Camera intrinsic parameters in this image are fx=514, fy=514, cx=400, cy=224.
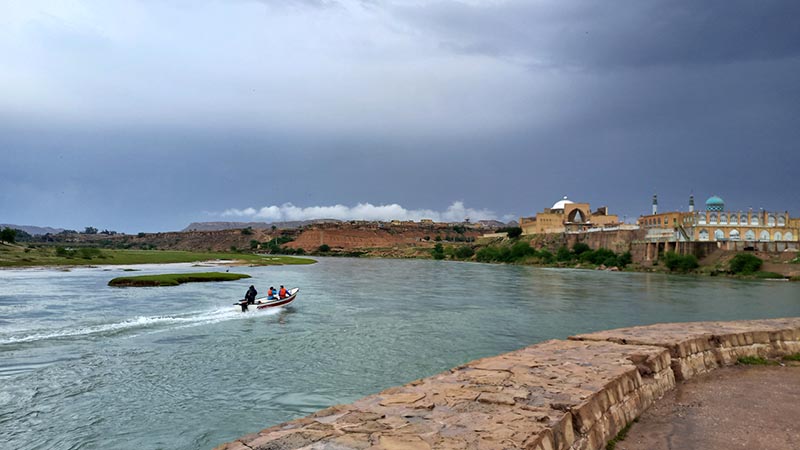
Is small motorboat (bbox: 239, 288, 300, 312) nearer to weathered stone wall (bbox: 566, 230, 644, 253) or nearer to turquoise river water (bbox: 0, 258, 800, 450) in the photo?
turquoise river water (bbox: 0, 258, 800, 450)

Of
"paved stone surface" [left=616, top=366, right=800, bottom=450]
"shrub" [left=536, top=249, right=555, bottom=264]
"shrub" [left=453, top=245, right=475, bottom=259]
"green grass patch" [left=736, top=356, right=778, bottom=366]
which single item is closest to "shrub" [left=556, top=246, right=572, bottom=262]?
"shrub" [left=536, top=249, right=555, bottom=264]

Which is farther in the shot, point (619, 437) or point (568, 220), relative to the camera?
point (568, 220)

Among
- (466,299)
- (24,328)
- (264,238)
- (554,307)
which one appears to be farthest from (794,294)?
(264,238)

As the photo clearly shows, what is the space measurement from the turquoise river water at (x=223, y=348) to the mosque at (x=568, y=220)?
281 ft

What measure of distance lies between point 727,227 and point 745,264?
2377 centimetres

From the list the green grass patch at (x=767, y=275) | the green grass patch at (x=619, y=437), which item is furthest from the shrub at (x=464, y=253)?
the green grass patch at (x=619, y=437)

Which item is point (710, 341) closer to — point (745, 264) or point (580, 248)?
point (745, 264)

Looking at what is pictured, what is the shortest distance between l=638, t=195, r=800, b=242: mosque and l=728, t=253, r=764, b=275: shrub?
55.0ft

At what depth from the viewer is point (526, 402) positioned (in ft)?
19.7

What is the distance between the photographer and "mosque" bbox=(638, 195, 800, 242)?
79.3 meters

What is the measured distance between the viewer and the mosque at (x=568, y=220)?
119m

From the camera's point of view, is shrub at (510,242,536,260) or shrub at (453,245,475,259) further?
shrub at (453,245,475,259)

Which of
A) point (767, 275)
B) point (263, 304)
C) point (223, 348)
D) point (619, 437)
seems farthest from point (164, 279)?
point (767, 275)

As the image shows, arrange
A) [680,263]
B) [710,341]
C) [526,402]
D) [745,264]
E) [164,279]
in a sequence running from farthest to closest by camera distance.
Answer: [680,263]
[745,264]
[164,279]
[710,341]
[526,402]
